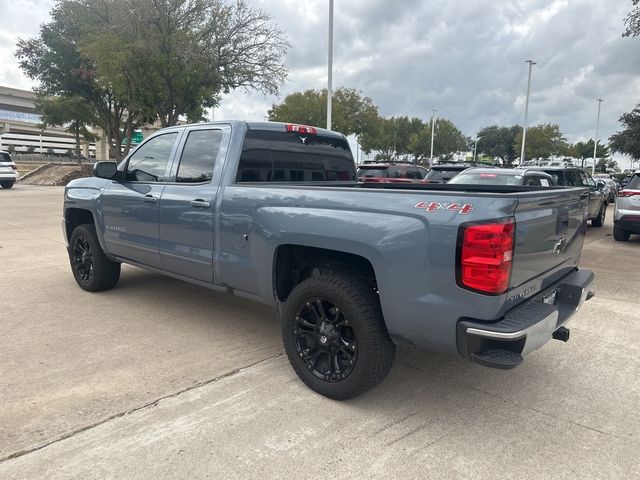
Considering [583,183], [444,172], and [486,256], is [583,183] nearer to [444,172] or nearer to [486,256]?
[444,172]

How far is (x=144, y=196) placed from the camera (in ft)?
15.6

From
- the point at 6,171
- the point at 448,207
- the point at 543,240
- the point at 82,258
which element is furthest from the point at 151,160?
the point at 6,171

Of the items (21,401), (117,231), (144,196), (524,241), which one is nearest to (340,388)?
(524,241)

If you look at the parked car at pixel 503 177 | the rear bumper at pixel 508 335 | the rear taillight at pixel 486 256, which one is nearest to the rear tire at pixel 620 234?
the parked car at pixel 503 177

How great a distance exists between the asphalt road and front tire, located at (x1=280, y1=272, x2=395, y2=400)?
0.60 feet

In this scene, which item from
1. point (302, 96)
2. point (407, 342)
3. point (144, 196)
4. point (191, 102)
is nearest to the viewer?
point (407, 342)

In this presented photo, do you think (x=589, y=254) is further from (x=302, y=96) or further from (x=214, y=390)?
(x=302, y=96)

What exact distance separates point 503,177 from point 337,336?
7168mm

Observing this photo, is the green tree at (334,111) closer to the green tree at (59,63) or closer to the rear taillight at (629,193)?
the green tree at (59,63)

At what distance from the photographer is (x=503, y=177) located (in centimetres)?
929

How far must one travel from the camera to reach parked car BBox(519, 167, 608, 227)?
10977 mm

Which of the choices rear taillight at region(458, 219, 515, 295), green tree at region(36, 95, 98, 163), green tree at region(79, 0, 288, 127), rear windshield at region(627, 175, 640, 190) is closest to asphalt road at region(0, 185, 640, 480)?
rear taillight at region(458, 219, 515, 295)

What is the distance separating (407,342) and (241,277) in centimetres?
152

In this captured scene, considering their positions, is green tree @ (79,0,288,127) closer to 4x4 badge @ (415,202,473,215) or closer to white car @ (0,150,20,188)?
white car @ (0,150,20,188)
